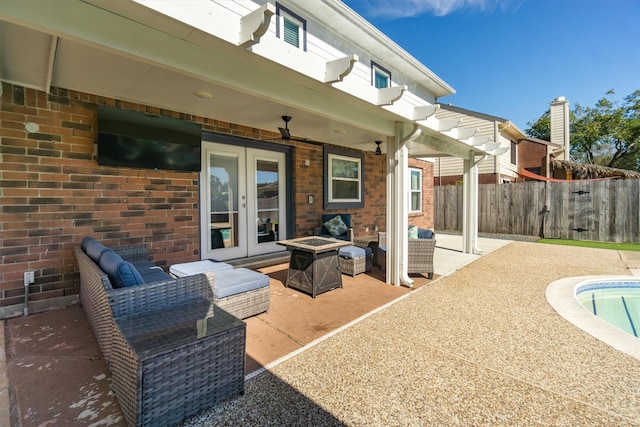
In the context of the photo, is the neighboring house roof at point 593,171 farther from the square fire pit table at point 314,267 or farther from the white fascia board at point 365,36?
the square fire pit table at point 314,267

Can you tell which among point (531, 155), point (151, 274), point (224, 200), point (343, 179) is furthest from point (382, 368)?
point (531, 155)

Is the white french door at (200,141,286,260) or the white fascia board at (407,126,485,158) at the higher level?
the white fascia board at (407,126,485,158)

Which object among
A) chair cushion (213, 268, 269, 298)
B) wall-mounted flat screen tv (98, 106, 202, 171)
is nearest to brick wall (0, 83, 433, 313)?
wall-mounted flat screen tv (98, 106, 202, 171)

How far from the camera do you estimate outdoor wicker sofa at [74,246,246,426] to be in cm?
183

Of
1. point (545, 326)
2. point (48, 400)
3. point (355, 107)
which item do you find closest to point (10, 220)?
point (48, 400)

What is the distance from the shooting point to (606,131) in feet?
77.4

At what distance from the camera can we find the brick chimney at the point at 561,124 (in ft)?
62.1

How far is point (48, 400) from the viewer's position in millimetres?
2104

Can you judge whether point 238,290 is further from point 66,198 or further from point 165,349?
point 66,198

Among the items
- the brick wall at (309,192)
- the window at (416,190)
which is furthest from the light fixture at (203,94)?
the window at (416,190)

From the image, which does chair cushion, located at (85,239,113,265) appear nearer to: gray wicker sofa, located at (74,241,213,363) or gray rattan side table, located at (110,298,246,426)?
gray wicker sofa, located at (74,241,213,363)

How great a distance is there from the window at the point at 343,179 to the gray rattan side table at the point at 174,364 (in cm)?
538

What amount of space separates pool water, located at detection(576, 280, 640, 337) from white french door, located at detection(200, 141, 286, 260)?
5.60 meters

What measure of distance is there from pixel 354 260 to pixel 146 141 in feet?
12.5
